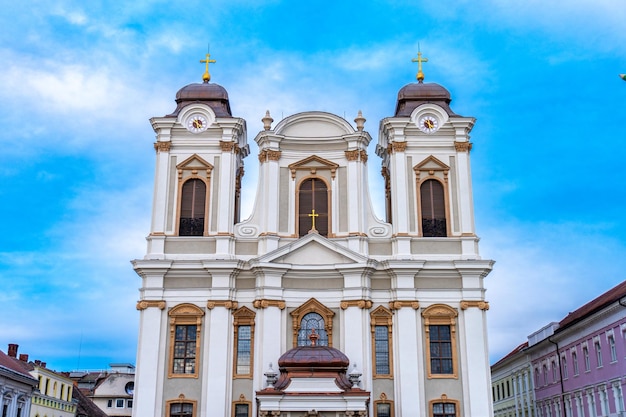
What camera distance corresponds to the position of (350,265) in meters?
32.2

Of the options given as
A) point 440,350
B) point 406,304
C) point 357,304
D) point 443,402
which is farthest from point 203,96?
point 443,402

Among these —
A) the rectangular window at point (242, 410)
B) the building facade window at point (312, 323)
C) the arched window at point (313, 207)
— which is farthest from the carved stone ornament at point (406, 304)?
the rectangular window at point (242, 410)

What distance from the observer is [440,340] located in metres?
31.8

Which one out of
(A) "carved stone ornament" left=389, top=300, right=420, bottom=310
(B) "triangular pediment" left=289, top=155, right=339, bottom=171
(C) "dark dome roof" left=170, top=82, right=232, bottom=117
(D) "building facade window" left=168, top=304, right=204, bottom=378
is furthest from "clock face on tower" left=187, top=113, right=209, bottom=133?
(A) "carved stone ornament" left=389, top=300, right=420, bottom=310

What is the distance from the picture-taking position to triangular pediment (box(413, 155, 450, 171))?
34188 millimetres

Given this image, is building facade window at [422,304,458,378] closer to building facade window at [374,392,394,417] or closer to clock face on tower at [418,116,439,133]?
building facade window at [374,392,394,417]

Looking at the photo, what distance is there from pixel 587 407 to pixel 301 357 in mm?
17142

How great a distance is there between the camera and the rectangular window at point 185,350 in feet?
103

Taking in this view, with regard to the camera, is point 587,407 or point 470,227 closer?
point 470,227

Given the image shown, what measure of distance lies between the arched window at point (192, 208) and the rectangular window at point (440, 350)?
10.5 meters

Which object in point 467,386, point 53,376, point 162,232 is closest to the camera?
point 467,386

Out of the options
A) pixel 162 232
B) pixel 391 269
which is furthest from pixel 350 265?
pixel 162 232

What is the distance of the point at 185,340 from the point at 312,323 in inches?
202

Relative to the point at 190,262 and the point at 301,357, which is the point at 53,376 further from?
the point at 301,357
